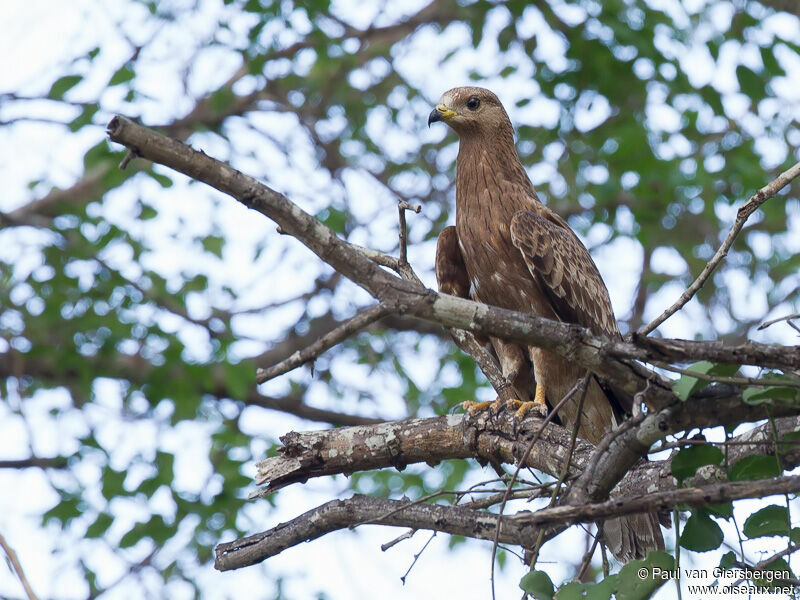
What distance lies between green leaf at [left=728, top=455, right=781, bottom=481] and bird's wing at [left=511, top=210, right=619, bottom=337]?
2.03 m

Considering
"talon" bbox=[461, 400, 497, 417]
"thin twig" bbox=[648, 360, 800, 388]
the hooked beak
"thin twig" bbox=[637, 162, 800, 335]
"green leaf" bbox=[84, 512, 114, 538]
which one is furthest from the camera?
"green leaf" bbox=[84, 512, 114, 538]

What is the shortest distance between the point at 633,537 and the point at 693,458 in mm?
1462

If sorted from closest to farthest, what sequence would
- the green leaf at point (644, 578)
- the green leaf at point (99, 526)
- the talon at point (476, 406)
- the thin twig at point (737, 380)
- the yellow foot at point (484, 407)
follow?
the thin twig at point (737, 380) < the green leaf at point (644, 578) < the yellow foot at point (484, 407) < the talon at point (476, 406) < the green leaf at point (99, 526)

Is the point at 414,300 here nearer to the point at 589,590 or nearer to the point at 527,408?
the point at 589,590

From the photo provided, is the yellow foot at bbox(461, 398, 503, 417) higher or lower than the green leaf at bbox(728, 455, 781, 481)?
higher

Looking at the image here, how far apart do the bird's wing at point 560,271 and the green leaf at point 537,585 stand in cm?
213

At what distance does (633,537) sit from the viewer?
3.99 meters

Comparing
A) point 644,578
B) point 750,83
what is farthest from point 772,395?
point 750,83

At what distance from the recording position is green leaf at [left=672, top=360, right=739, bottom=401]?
242cm

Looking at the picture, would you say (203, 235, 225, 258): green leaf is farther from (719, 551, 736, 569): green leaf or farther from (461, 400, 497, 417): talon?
(719, 551, 736, 569): green leaf

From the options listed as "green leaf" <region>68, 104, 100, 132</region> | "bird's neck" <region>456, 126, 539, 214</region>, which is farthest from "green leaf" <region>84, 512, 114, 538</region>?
"bird's neck" <region>456, 126, 539, 214</region>

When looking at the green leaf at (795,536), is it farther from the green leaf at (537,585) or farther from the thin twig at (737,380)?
the green leaf at (537,585)

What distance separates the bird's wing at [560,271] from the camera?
4.58m

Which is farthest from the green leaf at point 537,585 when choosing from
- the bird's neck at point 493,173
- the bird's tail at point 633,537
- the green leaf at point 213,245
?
the green leaf at point 213,245
